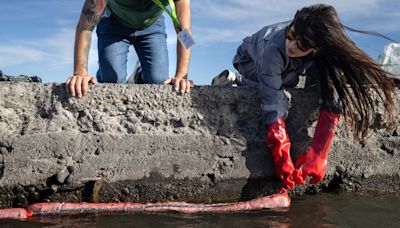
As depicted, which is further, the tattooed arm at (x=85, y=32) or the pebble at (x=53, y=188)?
the tattooed arm at (x=85, y=32)

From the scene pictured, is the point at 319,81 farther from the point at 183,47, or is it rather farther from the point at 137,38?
the point at 137,38

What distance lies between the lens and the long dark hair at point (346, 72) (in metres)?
2.54

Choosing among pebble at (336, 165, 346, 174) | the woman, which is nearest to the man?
the woman

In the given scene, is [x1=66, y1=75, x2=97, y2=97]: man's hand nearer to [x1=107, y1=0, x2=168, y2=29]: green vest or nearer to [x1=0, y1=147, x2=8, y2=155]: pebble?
[x1=0, y1=147, x2=8, y2=155]: pebble

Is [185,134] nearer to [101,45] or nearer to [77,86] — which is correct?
[77,86]

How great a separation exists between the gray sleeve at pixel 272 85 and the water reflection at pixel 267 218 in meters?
0.54

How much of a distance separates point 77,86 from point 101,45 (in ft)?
3.46

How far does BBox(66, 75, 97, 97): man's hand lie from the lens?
257 cm

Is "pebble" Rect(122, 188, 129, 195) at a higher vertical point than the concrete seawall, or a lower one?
lower

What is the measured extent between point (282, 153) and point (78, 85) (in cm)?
122

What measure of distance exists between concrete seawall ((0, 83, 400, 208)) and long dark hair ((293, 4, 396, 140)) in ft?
0.79

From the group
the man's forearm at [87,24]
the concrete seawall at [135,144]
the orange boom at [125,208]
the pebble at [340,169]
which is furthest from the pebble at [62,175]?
the pebble at [340,169]

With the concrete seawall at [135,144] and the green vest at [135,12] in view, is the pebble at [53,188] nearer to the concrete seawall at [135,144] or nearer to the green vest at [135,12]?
the concrete seawall at [135,144]

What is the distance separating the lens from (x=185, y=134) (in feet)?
8.74
